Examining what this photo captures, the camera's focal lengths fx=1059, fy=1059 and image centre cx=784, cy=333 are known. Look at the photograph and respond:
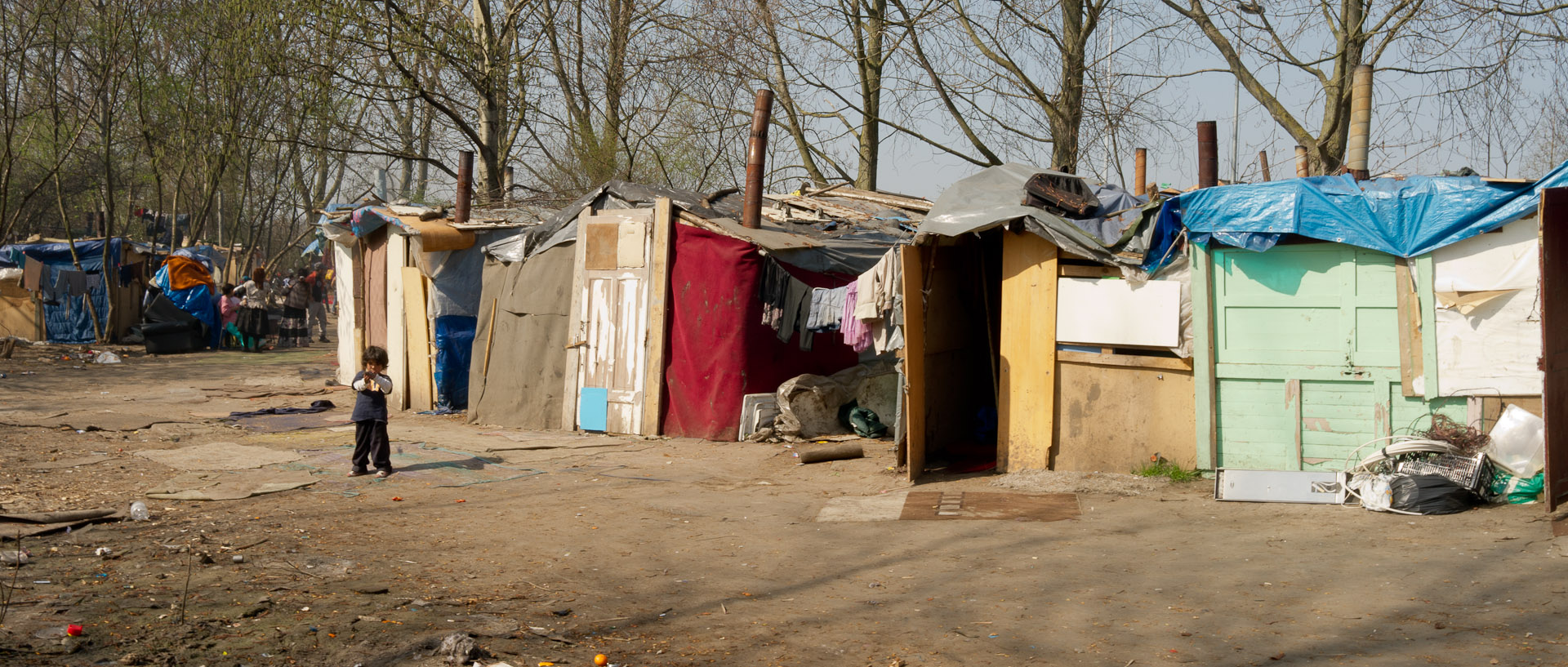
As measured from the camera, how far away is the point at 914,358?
863cm

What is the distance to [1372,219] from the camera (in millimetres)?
7355

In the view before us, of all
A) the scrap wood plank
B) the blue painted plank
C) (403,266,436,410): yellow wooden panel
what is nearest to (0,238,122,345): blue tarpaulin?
(403,266,436,410): yellow wooden panel

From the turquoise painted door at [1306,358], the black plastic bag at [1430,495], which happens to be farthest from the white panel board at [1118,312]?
the black plastic bag at [1430,495]

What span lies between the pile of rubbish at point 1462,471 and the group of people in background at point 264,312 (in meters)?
21.5

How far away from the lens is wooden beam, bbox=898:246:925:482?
333 inches

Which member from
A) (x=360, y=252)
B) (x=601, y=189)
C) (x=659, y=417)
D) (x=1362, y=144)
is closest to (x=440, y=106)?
(x=360, y=252)

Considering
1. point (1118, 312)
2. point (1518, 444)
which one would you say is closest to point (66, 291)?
point (1118, 312)

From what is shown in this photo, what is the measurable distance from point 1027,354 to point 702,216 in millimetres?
4133

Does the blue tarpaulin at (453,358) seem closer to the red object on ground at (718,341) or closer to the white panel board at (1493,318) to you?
the red object on ground at (718,341)

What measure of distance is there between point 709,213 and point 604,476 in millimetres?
3875

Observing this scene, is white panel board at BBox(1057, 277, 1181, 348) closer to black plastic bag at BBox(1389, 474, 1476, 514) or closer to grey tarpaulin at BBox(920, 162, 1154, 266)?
grey tarpaulin at BBox(920, 162, 1154, 266)

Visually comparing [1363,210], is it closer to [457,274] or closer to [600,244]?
[600,244]

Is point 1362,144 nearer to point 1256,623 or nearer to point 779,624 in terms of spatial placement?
point 1256,623

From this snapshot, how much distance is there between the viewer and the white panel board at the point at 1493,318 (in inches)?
277
